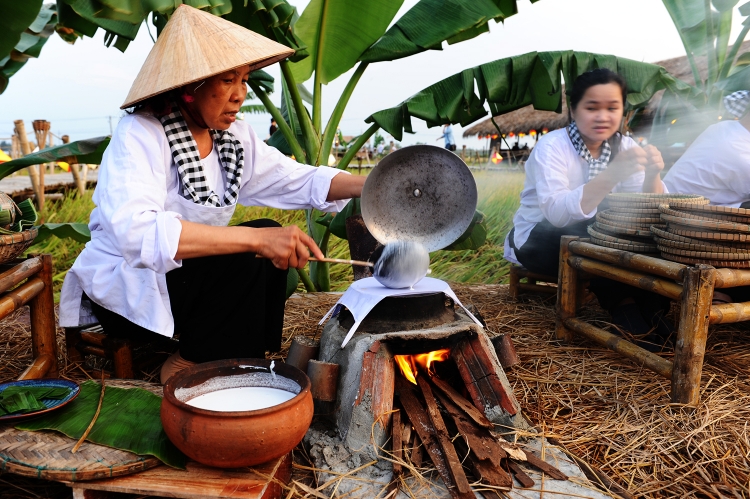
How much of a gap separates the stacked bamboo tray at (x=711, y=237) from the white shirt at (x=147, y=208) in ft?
4.96

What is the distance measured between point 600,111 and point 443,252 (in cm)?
330

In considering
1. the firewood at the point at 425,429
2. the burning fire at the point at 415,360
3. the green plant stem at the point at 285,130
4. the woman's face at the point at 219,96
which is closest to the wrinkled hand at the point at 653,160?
the burning fire at the point at 415,360

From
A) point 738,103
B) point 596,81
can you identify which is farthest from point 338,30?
point 738,103

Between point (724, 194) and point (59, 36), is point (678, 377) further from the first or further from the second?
point (59, 36)

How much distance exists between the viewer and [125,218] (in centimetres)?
178

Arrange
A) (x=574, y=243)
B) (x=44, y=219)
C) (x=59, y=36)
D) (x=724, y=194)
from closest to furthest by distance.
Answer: (x=574, y=243), (x=724, y=194), (x=59, y=36), (x=44, y=219)

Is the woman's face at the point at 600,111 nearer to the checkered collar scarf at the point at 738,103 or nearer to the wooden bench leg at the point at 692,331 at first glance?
the checkered collar scarf at the point at 738,103

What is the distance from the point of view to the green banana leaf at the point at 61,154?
3.25m

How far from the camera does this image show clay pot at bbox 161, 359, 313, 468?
5.10 feet

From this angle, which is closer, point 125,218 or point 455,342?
point 125,218

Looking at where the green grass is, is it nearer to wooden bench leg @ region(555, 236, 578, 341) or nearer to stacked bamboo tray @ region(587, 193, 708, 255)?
wooden bench leg @ region(555, 236, 578, 341)

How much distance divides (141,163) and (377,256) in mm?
947

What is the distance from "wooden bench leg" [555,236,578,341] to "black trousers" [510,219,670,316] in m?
0.15

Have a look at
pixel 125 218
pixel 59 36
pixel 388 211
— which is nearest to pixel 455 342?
pixel 388 211
